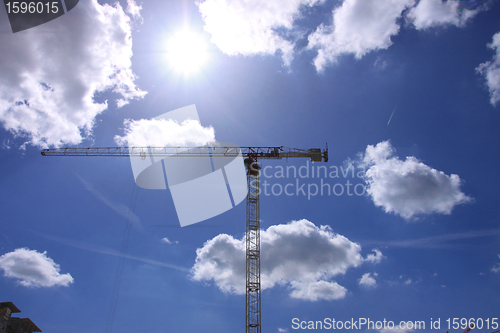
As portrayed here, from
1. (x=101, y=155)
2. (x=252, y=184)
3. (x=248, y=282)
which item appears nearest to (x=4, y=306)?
(x=101, y=155)

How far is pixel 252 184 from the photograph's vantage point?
82.2 metres

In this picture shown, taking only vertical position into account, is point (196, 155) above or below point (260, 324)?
above

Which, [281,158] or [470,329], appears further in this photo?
[281,158]

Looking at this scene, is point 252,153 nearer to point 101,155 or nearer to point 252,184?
point 252,184

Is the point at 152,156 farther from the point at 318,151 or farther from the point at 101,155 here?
the point at 318,151

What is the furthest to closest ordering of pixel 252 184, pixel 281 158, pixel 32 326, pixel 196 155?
pixel 196 155, pixel 281 158, pixel 252 184, pixel 32 326

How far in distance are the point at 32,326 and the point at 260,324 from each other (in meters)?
48.0

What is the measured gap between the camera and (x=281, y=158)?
8756cm

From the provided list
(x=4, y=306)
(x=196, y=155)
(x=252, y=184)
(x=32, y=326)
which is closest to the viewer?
(x=4, y=306)

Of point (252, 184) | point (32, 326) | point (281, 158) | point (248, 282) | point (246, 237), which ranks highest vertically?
point (281, 158)

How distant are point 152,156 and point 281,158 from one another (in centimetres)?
3352

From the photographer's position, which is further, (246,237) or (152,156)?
(152,156)

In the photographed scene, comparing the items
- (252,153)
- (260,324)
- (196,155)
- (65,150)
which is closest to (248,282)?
(260,324)

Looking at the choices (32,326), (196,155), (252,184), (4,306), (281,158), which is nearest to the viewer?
(4,306)
